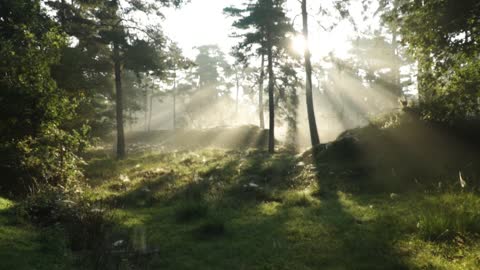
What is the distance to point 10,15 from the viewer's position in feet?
40.0

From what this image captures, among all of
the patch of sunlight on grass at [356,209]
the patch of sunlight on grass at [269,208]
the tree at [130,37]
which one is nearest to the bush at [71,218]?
the patch of sunlight on grass at [269,208]

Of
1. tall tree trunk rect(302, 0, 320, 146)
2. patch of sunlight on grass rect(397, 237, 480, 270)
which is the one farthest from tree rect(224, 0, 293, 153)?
patch of sunlight on grass rect(397, 237, 480, 270)

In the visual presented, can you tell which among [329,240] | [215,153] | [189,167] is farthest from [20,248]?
[215,153]

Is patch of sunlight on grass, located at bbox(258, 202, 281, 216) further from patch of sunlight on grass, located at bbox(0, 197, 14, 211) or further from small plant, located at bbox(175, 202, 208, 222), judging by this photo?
patch of sunlight on grass, located at bbox(0, 197, 14, 211)

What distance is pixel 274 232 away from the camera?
22.7 feet

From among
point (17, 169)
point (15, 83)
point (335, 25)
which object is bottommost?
point (17, 169)

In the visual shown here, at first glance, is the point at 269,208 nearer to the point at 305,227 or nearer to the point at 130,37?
the point at 305,227

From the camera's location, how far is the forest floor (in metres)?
5.23

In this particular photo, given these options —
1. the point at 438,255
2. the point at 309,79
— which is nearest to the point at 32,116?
the point at 438,255

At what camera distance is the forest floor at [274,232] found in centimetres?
523

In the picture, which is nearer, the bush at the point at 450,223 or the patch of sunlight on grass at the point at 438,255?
the patch of sunlight on grass at the point at 438,255

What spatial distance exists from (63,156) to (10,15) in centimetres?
571

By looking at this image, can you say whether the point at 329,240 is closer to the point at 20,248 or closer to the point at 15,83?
the point at 20,248

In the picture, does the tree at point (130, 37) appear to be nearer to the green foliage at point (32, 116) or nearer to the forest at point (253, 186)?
the forest at point (253, 186)
